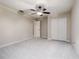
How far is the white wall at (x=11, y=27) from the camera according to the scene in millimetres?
4012

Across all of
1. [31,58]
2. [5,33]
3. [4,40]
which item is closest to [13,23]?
[5,33]

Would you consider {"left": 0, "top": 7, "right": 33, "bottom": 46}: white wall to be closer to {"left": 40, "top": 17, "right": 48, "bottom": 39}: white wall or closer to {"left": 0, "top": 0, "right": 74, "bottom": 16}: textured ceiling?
{"left": 0, "top": 0, "right": 74, "bottom": 16}: textured ceiling

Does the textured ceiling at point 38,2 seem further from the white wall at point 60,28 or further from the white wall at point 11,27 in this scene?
the white wall at point 60,28

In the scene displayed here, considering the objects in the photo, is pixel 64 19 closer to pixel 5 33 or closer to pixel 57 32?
pixel 57 32

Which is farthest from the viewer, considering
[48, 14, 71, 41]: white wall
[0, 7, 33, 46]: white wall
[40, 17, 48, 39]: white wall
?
[40, 17, 48, 39]: white wall

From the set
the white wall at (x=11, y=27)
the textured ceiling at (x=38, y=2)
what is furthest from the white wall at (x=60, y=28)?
the white wall at (x=11, y=27)

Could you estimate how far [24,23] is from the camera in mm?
5957

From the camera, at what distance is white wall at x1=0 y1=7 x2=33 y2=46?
4012 millimetres

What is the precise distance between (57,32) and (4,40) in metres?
4.14

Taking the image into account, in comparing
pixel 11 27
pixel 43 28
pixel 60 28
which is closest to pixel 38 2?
pixel 11 27

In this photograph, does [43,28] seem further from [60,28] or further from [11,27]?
[11,27]

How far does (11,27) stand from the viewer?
4590 millimetres

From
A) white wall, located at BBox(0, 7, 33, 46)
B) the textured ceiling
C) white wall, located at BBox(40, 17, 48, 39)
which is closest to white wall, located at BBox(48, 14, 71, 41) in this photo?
white wall, located at BBox(40, 17, 48, 39)

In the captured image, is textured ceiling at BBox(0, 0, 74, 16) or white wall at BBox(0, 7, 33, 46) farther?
white wall at BBox(0, 7, 33, 46)
